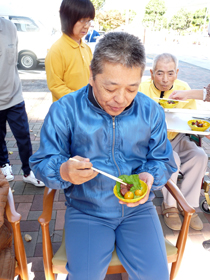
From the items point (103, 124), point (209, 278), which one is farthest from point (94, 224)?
point (209, 278)

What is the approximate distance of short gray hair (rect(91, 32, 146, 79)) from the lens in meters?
1.36

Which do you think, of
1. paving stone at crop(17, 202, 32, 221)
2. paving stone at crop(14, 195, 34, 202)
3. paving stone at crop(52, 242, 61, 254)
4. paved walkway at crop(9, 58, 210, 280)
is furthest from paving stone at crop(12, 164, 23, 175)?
paving stone at crop(52, 242, 61, 254)

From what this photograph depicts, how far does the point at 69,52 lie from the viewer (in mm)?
2656

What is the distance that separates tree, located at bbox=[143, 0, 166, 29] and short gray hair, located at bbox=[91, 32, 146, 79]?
142 feet

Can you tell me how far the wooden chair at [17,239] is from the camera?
1495mm

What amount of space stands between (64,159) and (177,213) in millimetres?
1684

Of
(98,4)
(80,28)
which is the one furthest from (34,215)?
(98,4)

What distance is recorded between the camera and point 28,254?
2287 mm

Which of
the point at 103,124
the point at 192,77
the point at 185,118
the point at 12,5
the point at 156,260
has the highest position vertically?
the point at 12,5

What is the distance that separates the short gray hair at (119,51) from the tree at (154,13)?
43231mm

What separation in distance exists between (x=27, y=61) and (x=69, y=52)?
8563 millimetres

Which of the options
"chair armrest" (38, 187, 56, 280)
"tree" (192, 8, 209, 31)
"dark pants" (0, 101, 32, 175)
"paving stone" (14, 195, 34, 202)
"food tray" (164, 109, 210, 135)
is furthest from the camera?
"tree" (192, 8, 209, 31)

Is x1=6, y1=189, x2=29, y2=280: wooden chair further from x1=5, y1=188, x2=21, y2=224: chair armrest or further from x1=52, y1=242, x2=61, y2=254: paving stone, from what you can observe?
x1=52, y1=242, x2=61, y2=254: paving stone

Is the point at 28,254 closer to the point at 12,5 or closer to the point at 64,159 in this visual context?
the point at 64,159
